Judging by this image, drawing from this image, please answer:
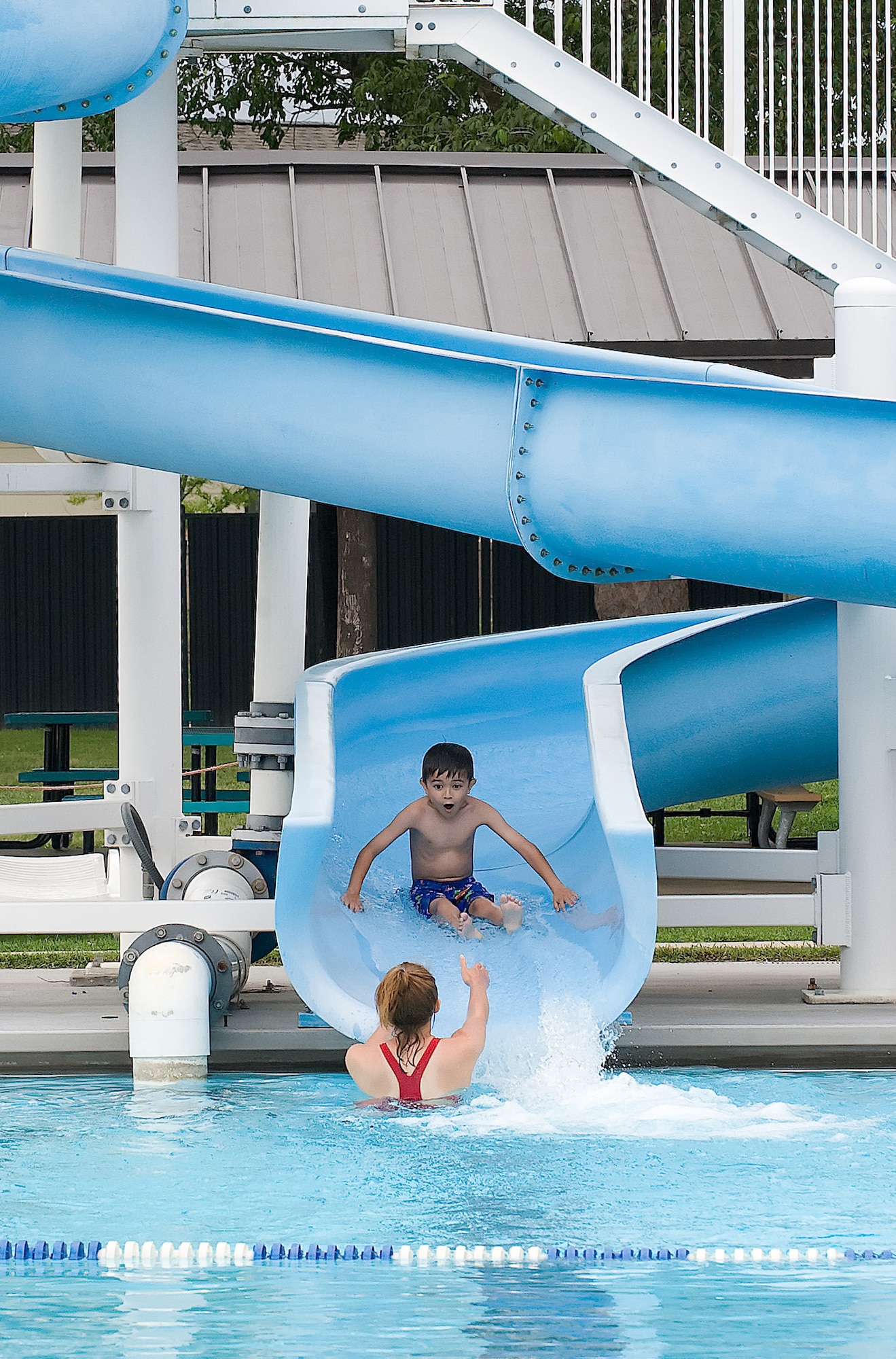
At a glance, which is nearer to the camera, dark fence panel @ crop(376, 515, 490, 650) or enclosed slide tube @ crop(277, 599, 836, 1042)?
enclosed slide tube @ crop(277, 599, 836, 1042)

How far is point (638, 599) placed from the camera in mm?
13414

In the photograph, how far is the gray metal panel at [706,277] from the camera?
1037cm

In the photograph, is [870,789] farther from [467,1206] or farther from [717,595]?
[717,595]

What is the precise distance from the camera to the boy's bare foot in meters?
6.56

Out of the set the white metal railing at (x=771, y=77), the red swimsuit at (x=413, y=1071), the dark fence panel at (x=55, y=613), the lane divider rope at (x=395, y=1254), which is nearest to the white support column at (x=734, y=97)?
the white metal railing at (x=771, y=77)

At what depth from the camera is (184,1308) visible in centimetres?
378

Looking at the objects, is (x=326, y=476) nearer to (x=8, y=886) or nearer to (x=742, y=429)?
(x=742, y=429)

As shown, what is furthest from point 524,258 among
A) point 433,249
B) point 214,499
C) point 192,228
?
point 214,499

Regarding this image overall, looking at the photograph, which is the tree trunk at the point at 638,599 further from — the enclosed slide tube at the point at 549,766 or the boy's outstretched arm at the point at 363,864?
the boy's outstretched arm at the point at 363,864

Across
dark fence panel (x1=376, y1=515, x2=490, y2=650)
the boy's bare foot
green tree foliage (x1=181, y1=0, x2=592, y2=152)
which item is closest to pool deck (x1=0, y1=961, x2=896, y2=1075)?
the boy's bare foot

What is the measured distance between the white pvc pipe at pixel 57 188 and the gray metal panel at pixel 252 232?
306 centimetres

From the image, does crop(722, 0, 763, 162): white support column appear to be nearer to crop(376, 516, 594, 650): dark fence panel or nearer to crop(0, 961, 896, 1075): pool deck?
crop(0, 961, 896, 1075): pool deck

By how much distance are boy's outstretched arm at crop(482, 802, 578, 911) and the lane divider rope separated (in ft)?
8.07

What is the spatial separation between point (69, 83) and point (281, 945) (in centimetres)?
270
